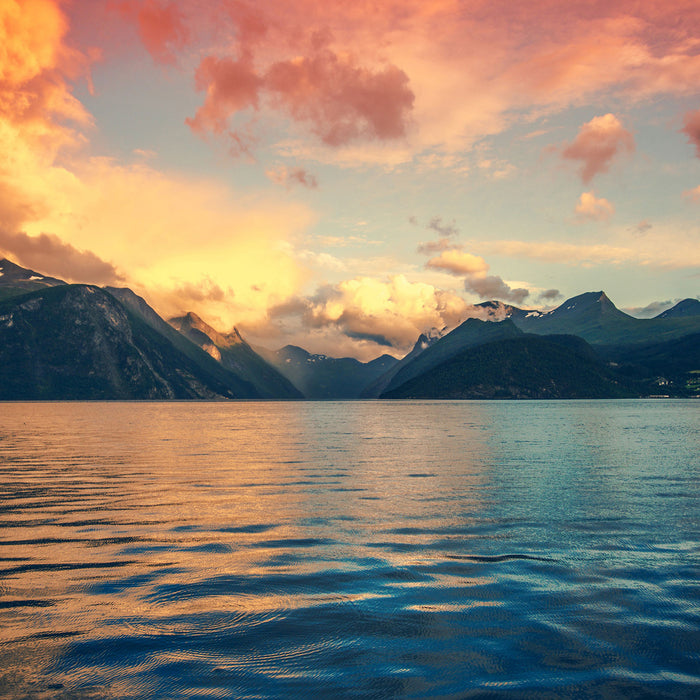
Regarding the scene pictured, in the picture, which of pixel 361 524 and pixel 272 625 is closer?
pixel 272 625

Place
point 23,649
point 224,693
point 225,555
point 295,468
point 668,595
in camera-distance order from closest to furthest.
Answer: point 224,693 < point 23,649 < point 668,595 < point 225,555 < point 295,468

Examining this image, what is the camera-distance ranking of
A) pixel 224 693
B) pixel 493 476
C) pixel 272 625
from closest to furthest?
pixel 224 693 < pixel 272 625 < pixel 493 476

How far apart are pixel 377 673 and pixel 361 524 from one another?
1510 cm

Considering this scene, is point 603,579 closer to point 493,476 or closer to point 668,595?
point 668,595

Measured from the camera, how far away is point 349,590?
15992 mm

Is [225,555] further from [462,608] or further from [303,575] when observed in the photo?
[462,608]

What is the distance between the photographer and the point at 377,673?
10727 mm

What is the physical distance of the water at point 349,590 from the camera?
1064 cm

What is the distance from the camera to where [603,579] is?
17297mm

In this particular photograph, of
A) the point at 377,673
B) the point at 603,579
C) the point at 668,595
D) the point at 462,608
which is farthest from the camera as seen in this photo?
the point at 603,579

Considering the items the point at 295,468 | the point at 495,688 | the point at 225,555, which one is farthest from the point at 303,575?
the point at 295,468

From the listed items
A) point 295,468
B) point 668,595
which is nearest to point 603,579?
point 668,595

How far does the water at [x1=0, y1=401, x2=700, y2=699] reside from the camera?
10641 mm

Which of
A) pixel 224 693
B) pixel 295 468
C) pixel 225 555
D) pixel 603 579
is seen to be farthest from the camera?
pixel 295 468
